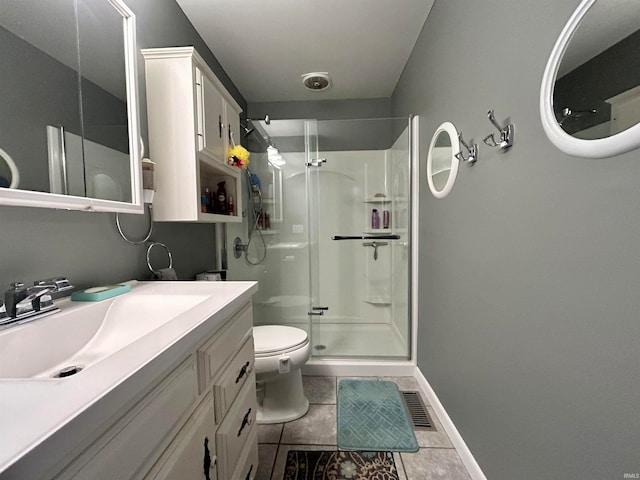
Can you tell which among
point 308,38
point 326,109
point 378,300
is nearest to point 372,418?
point 378,300

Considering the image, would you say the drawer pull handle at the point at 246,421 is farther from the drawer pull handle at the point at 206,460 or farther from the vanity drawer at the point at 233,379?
the drawer pull handle at the point at 206,460

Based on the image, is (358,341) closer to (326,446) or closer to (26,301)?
(326,446)

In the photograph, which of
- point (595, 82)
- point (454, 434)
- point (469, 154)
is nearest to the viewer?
point (595, 82)

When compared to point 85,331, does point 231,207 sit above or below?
above

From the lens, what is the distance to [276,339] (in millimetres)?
1551

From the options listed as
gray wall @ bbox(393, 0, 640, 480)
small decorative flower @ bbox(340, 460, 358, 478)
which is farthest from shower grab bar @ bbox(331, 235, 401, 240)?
small decorative flower @ bbox(340, 460, 358, 478)

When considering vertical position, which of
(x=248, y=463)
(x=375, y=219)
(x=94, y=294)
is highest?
(x=375, y=219)

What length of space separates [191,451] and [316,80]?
8.28ft

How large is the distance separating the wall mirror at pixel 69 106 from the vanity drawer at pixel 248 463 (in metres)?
0.98

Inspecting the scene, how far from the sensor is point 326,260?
9.34 ft

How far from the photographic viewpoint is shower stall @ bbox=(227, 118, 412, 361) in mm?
2279

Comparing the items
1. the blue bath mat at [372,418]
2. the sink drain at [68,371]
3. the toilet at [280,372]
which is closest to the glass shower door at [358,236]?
the blue bath mat at [372,418]

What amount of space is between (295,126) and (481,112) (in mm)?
1602

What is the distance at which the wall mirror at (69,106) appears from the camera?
0.69m
